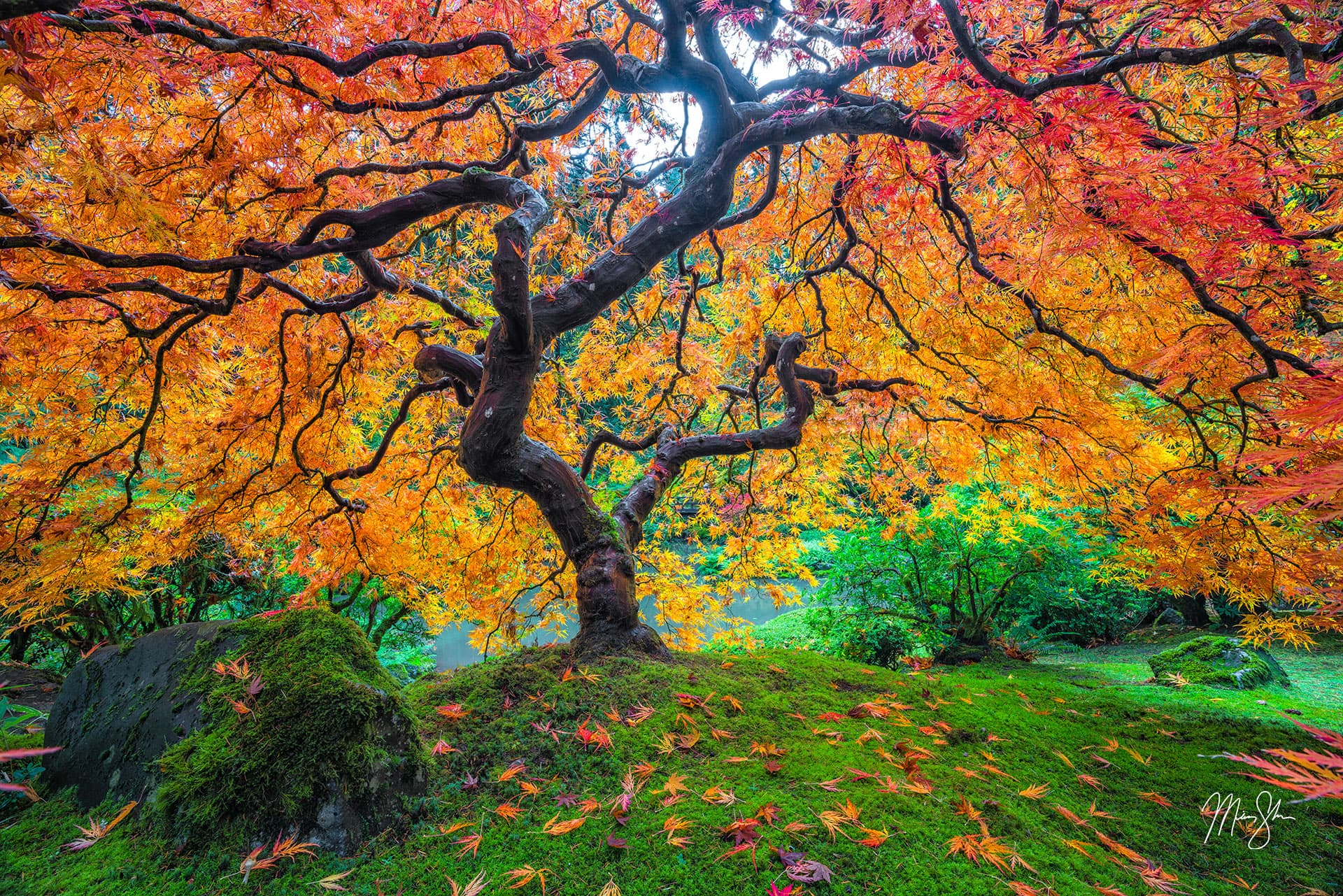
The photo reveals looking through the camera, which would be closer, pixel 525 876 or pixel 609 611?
pixel 525 876

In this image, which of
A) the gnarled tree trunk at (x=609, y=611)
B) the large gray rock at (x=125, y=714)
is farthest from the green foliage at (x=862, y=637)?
the large gray rock at (x=125, y=714)

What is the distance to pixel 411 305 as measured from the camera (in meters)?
3.87

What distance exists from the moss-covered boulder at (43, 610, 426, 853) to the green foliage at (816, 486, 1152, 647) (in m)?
4.09

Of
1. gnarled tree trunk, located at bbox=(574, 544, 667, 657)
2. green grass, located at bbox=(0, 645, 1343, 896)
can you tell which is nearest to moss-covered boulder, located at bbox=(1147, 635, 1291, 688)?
green grass, located at bbox=(0, 645, 1343, 896)

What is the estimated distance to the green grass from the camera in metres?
1.32

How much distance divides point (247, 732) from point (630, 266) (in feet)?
6.87

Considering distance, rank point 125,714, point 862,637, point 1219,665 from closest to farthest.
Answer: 1. point 125,714
2. point 1219,665
3. point 862,637

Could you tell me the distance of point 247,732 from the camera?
1.48 meters

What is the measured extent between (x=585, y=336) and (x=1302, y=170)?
4.02 meters

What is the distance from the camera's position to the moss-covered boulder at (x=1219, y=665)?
146 inches
